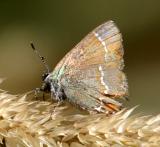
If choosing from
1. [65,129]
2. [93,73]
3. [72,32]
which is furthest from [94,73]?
[72,32]

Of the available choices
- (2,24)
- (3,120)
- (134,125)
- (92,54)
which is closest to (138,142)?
(134,125)

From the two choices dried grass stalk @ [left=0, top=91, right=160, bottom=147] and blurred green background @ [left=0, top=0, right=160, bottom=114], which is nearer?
dried grass stalk @ [left=0, top=91, right=160, bottom=147]

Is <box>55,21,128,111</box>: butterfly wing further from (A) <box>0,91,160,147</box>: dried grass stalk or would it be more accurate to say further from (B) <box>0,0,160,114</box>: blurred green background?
(B) <box>0,0,160,114</box>: blurred green background

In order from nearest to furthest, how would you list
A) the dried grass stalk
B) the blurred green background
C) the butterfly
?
the dried grass stalk
the butterfly
the blurred green background

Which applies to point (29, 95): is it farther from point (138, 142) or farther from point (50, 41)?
point (50, 41)


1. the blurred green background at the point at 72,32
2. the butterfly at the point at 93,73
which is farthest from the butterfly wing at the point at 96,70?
the blurred green background at the point at 72,32

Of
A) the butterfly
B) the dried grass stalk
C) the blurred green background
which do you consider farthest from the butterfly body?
the blurred green background

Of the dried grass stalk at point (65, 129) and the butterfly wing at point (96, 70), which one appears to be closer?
the dried grass stalk at point (65, 129)

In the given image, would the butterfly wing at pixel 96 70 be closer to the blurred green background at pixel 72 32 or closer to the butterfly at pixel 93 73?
the butterfly at pixel 93 73
